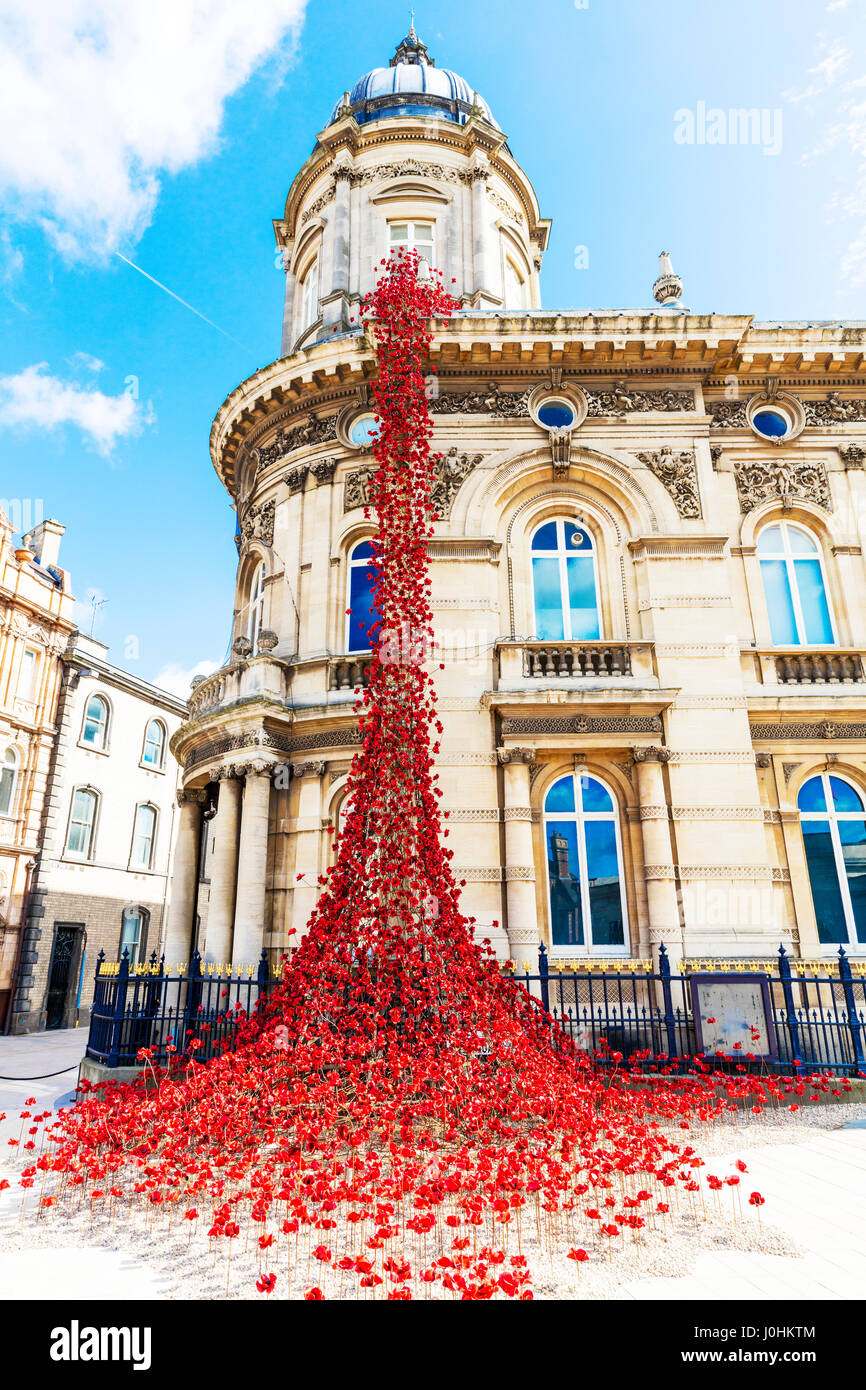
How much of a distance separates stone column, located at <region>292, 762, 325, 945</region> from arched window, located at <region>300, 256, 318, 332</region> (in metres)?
13.4

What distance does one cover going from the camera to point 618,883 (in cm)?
1416

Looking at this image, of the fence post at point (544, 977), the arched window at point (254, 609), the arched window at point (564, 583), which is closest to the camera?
the fence post at point (544, 977)

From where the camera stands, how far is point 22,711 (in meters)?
25.9

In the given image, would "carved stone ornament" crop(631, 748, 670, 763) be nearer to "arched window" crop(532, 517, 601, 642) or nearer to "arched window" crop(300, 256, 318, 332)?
"arched window" crop(532, 517, 601, 642)

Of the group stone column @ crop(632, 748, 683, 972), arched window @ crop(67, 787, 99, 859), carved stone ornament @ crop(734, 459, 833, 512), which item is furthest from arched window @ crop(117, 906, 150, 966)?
carved stone ornament @ crop(734, 459, 833, 512)

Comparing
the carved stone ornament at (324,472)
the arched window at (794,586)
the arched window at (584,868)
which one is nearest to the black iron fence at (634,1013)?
the arched window at (584,868)

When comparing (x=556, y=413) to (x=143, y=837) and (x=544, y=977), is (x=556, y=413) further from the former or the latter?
(x=143, y=837)

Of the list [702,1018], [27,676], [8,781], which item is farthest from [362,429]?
[8,781]

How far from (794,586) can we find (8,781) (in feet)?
78.0

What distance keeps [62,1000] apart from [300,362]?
2163 cm

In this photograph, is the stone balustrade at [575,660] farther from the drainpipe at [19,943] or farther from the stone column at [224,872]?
the drainpipe at [19,943]

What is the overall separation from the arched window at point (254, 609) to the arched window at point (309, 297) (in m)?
7.93

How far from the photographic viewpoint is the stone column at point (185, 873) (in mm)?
16875
